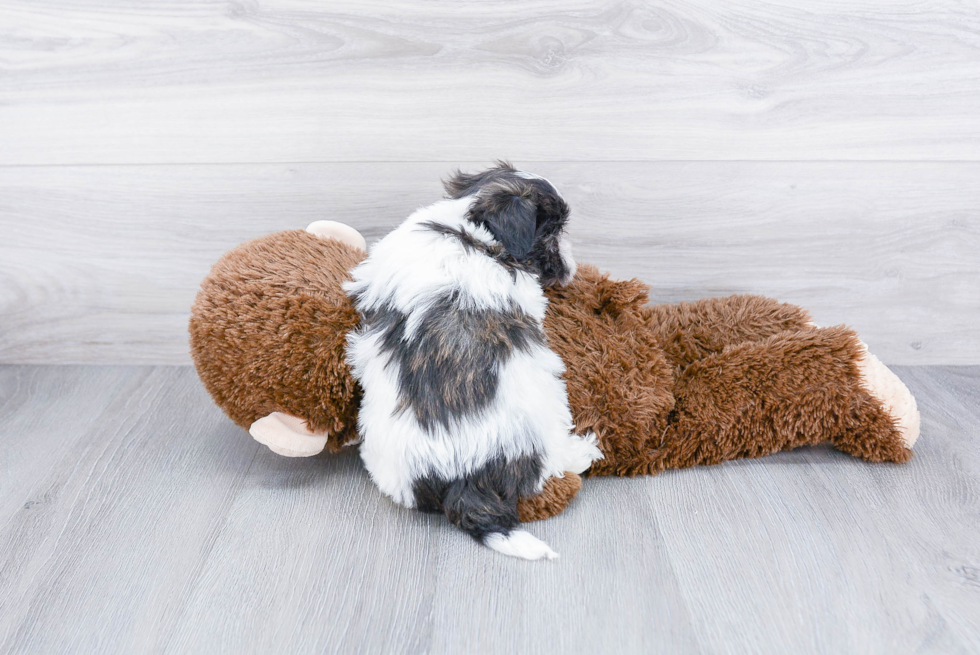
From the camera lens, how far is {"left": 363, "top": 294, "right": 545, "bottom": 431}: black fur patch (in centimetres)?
106

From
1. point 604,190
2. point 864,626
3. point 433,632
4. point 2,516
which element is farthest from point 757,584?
point 2,516

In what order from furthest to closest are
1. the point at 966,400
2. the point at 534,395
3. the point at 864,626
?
1. the point at 966,400
2. the point at 534,395
3. the point at 864,626

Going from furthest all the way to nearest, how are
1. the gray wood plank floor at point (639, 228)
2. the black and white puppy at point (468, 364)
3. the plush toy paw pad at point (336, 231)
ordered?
the gray wood plank floor at point (639, 228)
the plush toy paw pad at point (336, 231)
the black and white puppy at point (468, 364)

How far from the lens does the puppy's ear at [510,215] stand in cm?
110

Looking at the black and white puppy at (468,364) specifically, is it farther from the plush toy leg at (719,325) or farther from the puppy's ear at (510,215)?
the plush toy leg at (719,325)

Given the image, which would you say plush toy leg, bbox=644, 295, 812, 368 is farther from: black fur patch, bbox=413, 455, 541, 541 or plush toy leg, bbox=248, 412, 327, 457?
plush toy leg, bbox=248, 412, 327, 457

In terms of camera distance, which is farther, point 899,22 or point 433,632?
point 899,22

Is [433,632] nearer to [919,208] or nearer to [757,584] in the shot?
[757,584]

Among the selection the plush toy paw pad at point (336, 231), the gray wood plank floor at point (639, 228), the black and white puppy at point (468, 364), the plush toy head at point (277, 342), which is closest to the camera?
the black and white puppy at point (468, 364)

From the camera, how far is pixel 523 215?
1103mm

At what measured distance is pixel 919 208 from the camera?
1.56 m

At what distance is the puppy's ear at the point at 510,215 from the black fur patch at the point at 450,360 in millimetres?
113

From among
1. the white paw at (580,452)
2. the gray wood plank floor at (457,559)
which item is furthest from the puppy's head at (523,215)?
the gray wood plank floor at (457,559)

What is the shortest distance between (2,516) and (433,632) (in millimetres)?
800
